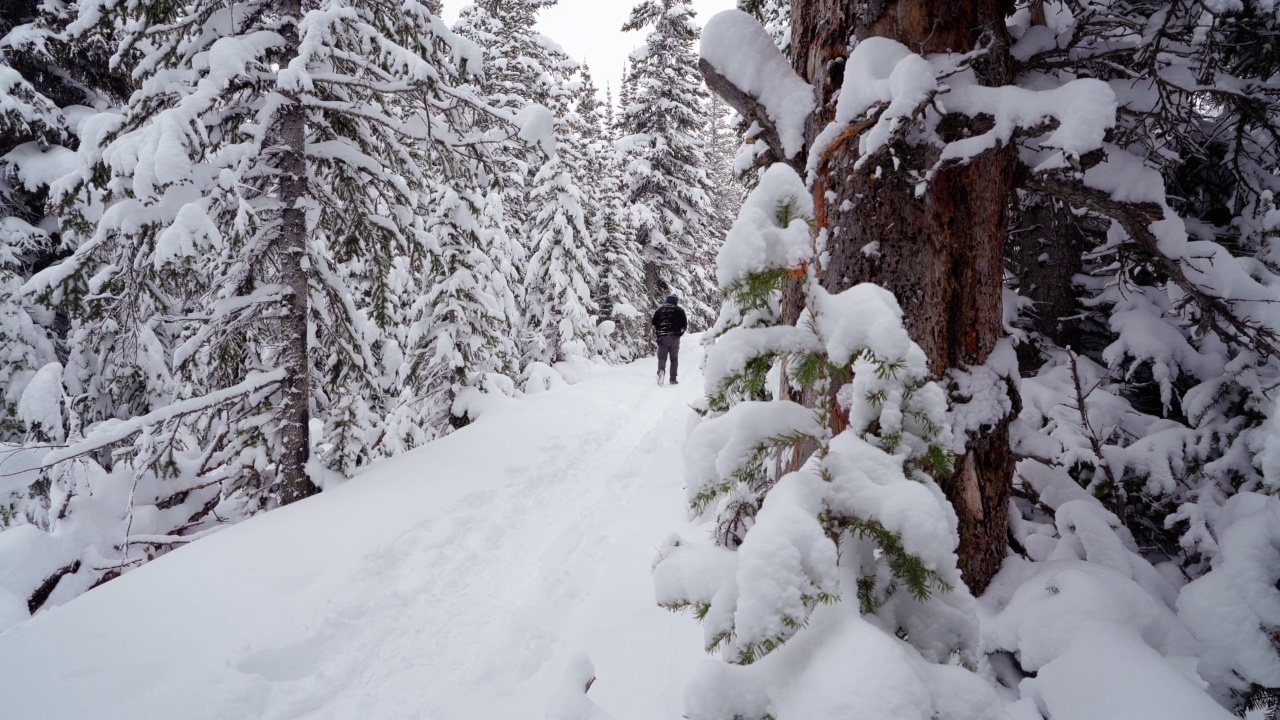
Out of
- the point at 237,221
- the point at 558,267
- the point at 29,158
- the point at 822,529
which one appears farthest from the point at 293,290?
the point at 558,267

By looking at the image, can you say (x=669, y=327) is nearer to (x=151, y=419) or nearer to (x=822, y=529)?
(x=151, y=419)

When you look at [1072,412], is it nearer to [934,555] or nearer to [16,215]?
[934,555]

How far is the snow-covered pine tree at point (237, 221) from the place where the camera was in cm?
514

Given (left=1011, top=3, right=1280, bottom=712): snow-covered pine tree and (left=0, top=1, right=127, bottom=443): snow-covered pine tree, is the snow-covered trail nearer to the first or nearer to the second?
(left=1011, top=3, right=1280, bottom=712): snow-covered pine tree

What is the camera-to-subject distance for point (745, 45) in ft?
8.41

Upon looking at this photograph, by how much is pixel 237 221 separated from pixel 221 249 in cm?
43

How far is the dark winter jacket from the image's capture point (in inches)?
541

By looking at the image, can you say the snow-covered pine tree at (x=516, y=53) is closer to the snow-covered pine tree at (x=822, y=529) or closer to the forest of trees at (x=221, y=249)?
the forest of trees at (x=221, y=249)

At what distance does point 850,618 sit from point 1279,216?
476cm

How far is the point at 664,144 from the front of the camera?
19.4m

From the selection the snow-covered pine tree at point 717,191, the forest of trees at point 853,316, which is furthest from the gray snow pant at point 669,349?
the forest of trees at point 853,316

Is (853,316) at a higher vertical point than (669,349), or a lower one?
higher

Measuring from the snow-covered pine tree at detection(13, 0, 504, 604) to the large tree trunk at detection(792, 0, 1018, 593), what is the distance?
507 cm

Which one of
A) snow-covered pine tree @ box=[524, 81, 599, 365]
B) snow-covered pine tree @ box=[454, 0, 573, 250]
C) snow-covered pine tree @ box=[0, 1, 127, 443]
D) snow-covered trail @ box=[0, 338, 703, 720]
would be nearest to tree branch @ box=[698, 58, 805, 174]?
snow-covered trail @ box=[0, 338, 703, 720]
